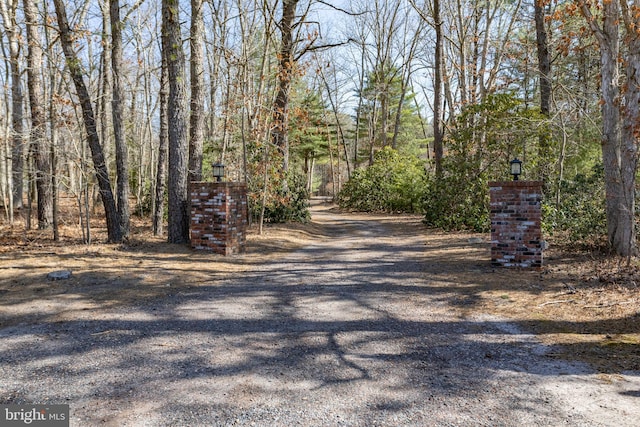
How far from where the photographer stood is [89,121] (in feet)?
29.2

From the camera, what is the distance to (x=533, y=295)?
542 centimetres

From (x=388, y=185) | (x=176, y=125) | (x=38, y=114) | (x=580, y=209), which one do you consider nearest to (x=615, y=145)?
(x=580, y=209)

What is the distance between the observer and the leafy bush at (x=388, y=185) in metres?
20.3

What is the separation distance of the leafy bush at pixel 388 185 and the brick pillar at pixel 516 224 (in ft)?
40.9

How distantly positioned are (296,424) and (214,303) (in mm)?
2876

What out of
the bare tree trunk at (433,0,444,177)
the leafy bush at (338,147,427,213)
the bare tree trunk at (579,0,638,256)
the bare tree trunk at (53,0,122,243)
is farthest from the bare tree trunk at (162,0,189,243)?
the leafy bush at (338,147,427,213)

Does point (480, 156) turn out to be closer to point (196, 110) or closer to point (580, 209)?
point (580, 209)

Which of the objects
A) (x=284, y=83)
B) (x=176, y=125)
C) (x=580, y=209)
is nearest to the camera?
(x=176, y=125)

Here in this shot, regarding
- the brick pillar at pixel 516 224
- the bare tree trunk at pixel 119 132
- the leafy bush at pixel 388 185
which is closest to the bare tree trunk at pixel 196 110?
the bare tree trunk at pixel 119 132

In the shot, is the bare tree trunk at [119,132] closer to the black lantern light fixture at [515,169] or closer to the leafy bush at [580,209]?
the black lantern light fixture at [515,169]

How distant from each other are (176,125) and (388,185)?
1381 centimetres

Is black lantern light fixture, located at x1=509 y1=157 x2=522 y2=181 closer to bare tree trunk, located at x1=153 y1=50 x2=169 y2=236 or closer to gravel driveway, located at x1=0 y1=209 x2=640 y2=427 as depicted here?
gravel driveway, located at x1=0 y1=209 x2=640 y2=427

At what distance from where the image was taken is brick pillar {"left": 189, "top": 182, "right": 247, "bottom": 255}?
26.9 ft

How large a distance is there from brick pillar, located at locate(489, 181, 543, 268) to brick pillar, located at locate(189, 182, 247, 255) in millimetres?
4607
